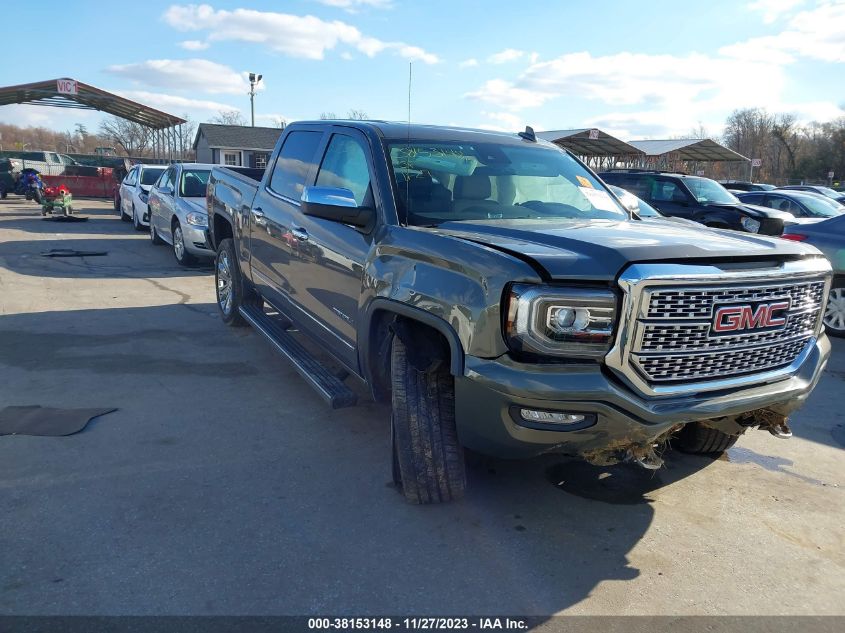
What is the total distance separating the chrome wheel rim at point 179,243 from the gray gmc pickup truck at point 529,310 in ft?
24.0

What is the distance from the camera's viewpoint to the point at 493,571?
118 inches

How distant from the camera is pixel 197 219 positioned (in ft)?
35.5

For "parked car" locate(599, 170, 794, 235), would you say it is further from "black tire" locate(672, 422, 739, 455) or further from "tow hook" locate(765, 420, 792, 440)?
"tow hook" locate(765, 420, 792, 440)

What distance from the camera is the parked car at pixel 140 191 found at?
52.9ft

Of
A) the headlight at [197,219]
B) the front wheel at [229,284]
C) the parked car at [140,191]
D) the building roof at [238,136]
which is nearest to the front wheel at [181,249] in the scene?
the headlight at [197,219]

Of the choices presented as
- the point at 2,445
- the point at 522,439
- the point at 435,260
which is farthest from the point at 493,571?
the point at 2,445

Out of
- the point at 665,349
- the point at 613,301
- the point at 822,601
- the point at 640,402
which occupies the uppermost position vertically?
the point at 613,301

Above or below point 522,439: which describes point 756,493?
below

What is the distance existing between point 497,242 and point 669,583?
1.70 m

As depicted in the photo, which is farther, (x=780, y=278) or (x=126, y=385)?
(x=126, y=385)

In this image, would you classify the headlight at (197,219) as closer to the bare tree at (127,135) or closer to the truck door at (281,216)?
the truck door at (281,216)

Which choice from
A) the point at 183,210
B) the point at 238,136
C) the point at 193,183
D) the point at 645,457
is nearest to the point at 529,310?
the point at 645,457

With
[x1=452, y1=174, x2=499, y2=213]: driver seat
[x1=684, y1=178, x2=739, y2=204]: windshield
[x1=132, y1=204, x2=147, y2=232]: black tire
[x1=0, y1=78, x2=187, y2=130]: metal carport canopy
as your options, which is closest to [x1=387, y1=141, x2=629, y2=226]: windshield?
[x1=452, y1=174, x2=499, y2=213]: driver seat

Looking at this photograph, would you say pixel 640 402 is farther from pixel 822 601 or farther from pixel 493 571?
pixel 822 601
